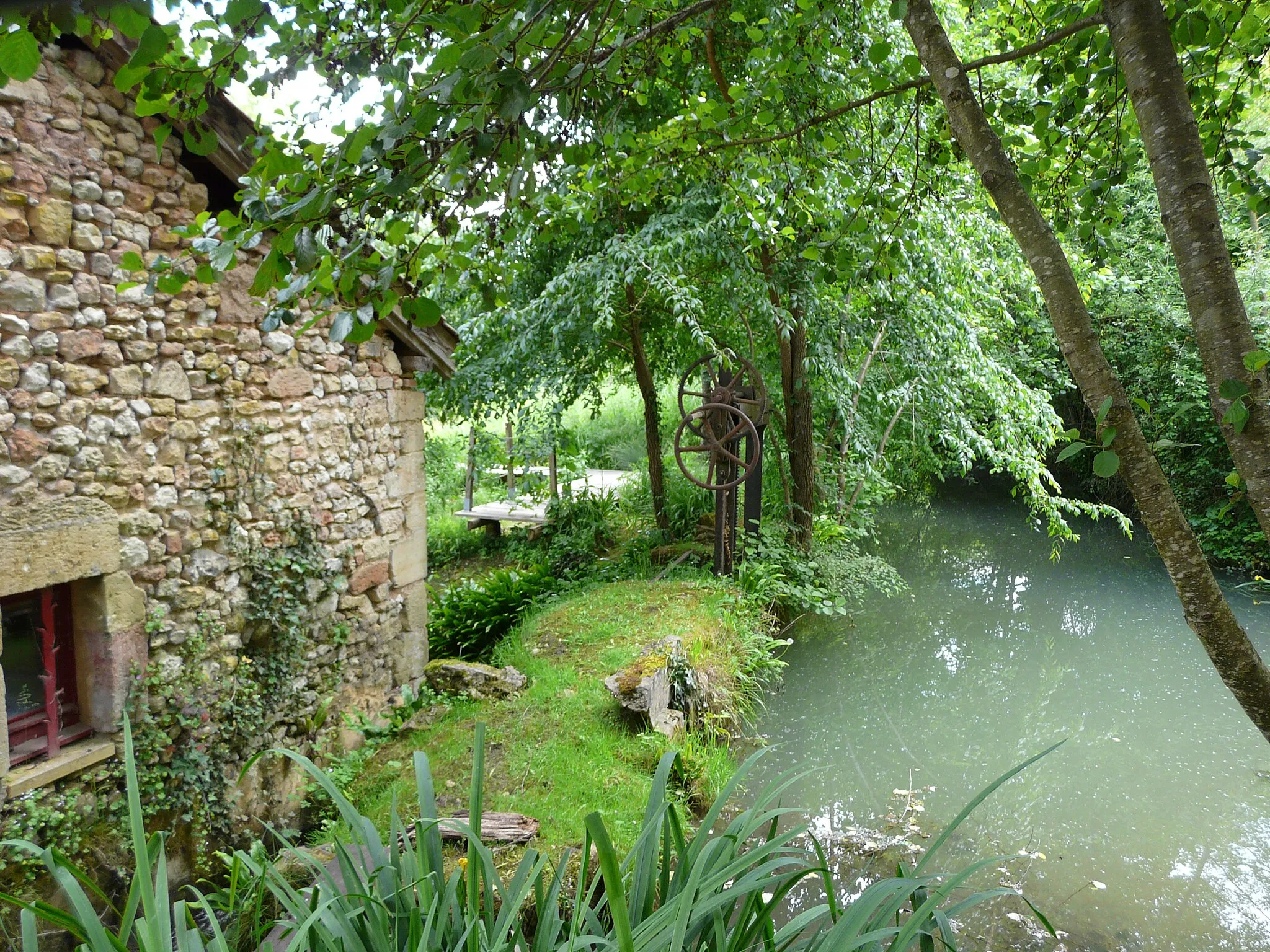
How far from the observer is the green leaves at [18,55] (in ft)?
3.58

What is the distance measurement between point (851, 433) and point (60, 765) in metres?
6.85

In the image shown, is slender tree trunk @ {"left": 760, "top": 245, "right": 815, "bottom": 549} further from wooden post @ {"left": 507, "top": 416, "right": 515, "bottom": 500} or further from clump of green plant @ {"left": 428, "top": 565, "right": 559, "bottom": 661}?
wooden post @ {"left": 507, "top": 416, "right": 515, "bottom": 500}

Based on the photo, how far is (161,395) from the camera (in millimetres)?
3500

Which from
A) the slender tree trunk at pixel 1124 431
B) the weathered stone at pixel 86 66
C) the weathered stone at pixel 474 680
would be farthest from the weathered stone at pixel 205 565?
the slender tree trunk at pixel 1124 431

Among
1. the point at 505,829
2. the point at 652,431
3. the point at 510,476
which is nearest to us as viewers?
the point at 505,829

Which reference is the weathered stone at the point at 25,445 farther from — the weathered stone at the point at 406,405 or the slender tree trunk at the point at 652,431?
the slender tree trunk at the point at 652,431

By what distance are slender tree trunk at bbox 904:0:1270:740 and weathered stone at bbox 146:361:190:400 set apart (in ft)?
10.8

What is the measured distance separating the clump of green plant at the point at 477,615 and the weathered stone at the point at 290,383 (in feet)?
9.24

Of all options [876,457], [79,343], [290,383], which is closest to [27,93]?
[79,343]

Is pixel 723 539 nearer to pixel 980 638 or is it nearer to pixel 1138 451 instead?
pixel 980 638

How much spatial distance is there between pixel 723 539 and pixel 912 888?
225 inches

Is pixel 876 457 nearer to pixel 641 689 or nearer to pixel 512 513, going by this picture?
pixel 512 513

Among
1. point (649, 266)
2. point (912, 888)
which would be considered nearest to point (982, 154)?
point (912, 888)

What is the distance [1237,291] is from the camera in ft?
4.89
